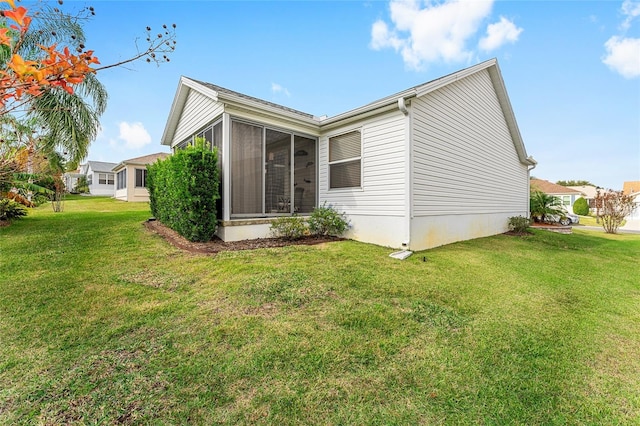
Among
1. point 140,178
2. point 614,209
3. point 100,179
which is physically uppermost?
point 100,179

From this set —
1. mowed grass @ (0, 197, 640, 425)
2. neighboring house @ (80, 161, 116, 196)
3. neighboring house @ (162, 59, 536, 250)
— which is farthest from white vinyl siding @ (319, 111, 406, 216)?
neighboring house @ (80, 161, 116, 196)

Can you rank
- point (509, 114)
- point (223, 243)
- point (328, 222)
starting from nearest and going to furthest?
point (223, 243)
point (328, 222)
point (509, 114)

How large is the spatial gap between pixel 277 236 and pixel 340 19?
23.8 feet

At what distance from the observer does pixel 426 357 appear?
274 cm

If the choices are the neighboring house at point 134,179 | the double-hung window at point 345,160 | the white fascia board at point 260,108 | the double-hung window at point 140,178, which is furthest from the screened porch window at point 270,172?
the double-hung window at point 140,178

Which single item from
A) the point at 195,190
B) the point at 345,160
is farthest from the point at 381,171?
the point at 195,190

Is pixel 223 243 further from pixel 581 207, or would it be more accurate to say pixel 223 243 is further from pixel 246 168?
pixel 581 207

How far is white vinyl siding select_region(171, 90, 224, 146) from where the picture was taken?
24.5 feet

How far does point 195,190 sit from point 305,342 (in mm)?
4469

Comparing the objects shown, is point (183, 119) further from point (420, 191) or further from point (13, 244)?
point (420, 191)

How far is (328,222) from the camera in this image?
313 inches

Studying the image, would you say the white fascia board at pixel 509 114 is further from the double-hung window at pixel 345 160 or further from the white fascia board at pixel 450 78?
the double-hung window at pixel 345 160

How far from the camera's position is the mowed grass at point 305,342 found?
211 cm

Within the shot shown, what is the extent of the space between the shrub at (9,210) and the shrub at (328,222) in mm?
9575
